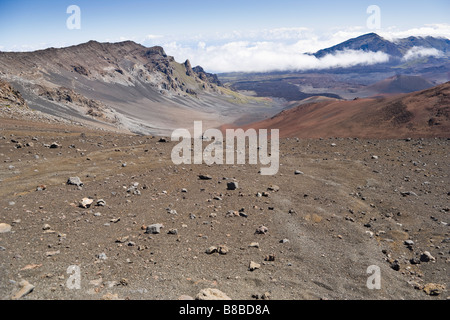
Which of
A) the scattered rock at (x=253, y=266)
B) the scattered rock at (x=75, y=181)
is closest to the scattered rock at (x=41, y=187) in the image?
the scattered rock at (x=75, y=181)

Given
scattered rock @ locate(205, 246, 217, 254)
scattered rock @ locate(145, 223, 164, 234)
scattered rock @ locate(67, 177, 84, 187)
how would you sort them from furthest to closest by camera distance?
scattered rock @ locate(67, 177, 84, 187)
scattered rock @ locate(145, 223, 164, 234)
scattered rock @ locate(205, 246, 217, 254)

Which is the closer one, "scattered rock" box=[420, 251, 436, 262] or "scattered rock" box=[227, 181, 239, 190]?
"scattered rock" box=[420, 251, 436, 262]

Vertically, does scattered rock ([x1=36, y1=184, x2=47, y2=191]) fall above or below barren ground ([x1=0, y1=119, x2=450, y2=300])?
above

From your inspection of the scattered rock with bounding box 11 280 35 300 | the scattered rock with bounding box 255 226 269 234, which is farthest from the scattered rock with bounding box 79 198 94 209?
the scattered rock with bounding box 255 226 269 234

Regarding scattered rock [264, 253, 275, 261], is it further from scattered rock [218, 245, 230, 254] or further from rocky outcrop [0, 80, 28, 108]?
rocky outcrop [0, 80, 28, 108]

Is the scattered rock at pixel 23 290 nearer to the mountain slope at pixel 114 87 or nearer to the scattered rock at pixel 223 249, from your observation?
the scattered rock at pixel 223 249

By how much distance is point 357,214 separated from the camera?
11.0m

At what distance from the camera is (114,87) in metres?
126

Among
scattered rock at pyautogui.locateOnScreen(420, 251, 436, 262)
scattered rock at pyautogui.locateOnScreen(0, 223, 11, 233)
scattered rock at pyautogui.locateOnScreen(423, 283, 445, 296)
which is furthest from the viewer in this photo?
scattered rock at pyautogui.locateOnScreen(420, 251, 436, 262)

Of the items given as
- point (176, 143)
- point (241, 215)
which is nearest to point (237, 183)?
point (241, 215)

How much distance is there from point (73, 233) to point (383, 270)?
868cm

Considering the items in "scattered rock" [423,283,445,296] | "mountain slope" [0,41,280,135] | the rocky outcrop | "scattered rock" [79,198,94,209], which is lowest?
"scattered rock" [423,283,445,296]

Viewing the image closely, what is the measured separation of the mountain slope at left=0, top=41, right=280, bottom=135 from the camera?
71.6 metres

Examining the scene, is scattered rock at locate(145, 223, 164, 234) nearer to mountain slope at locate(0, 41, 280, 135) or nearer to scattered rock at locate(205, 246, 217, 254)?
scattered rock at locate(205, 246, 217, 254)
